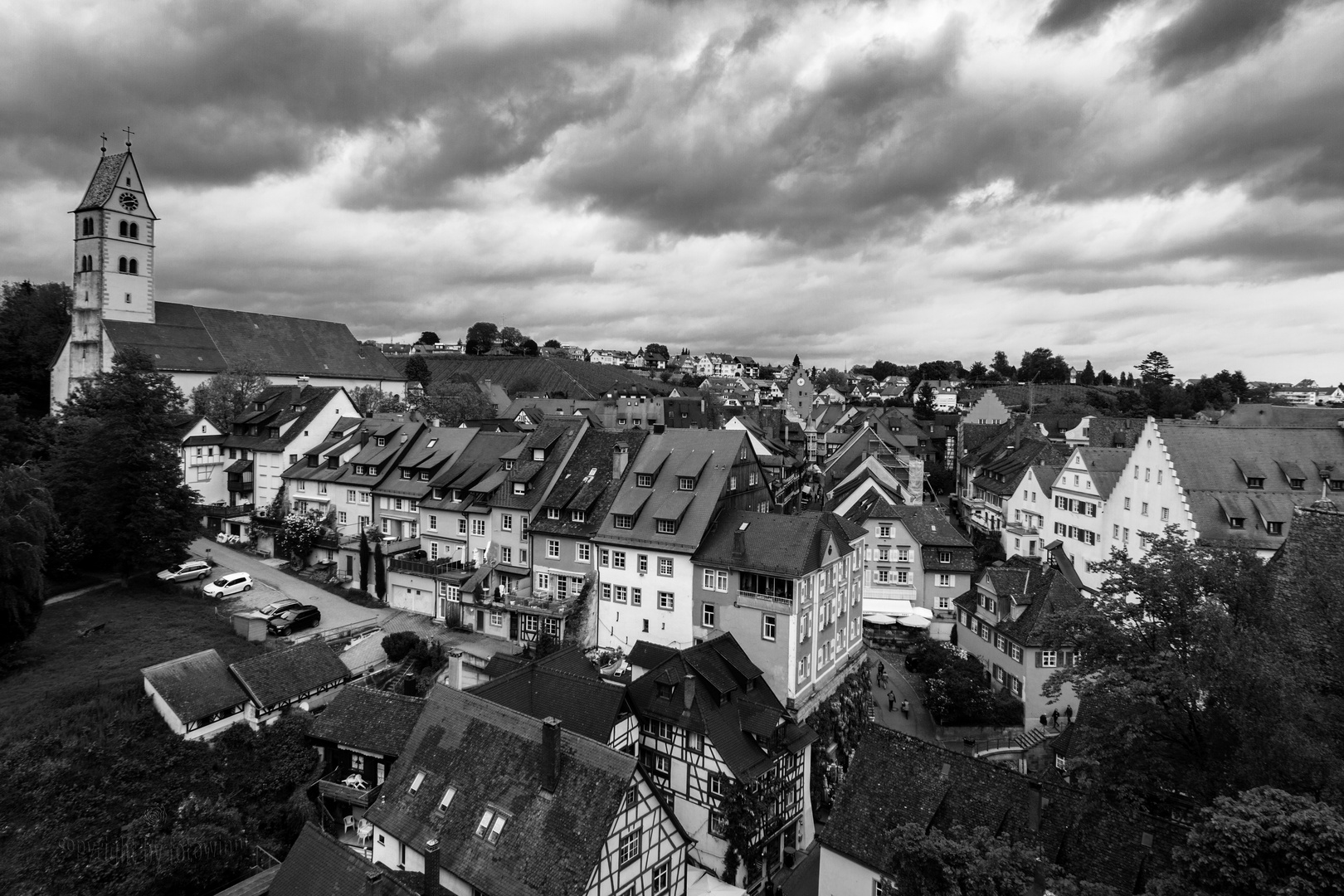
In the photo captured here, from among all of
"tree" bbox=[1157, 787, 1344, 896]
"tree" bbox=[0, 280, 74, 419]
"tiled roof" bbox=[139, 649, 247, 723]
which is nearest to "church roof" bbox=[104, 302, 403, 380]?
"tree" bbox=[0, 280, 74, 419]

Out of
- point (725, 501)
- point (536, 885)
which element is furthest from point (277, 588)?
point (536, 885)

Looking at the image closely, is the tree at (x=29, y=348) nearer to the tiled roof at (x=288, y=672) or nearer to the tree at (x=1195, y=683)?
the tiled roof at (x=288, y=672)

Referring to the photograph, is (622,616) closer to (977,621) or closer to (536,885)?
(536,885)

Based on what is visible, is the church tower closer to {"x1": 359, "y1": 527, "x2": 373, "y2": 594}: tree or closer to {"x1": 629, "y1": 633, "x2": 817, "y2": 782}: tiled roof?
{"x1": 359, "y1": 527, "x2": 373, "y2": 594}: tree

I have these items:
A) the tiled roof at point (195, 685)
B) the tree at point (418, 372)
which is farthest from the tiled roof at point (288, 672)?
the tree at point (418, 372)

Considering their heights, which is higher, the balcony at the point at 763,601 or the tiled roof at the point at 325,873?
the balcony at the point at 763,601

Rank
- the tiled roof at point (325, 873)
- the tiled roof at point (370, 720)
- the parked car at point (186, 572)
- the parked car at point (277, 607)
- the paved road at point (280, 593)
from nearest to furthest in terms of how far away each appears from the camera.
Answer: the tiled roof at point (325, 873) → the tiled roof at point (370, 720) → the parked car at point (277, 607) → the paved road at point (280, 593) → the parked car at point (186, 572)

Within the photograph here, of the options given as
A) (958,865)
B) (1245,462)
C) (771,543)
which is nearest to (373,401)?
(771,543)
